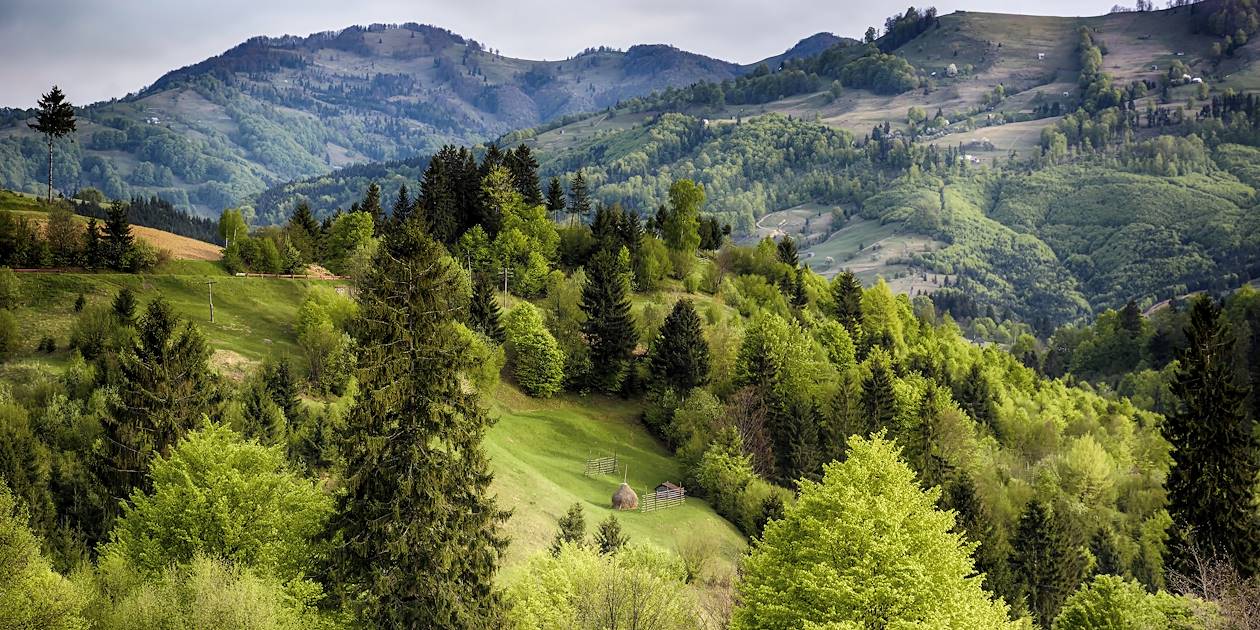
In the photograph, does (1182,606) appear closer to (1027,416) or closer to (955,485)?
(955,485)

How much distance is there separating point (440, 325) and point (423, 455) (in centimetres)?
511

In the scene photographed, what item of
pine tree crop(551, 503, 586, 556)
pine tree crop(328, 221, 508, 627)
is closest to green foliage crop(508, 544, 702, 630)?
pine tree crop(328, 221, 508, 627)

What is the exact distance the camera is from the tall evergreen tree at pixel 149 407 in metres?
52.9

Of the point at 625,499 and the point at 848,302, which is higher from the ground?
the point at 848,302

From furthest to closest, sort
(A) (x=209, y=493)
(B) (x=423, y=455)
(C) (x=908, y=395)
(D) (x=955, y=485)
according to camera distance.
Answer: (C) (x=908, y=395) → (D) (x=955, y=485) → (A) (x=209, y=493) → (B) (x=423, y=455)

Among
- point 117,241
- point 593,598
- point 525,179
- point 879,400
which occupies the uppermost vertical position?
point 525,179

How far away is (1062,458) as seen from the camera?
98312 millimetres

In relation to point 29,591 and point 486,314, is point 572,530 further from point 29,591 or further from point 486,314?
point 486,314

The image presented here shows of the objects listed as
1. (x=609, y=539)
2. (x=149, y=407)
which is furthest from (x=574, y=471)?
(x=149, y=407)

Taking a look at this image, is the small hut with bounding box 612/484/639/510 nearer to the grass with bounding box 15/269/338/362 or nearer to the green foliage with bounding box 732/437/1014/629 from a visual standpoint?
the grass with bounding box 15/269/338/362

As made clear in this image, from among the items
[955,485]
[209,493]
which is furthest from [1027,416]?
[209,493]

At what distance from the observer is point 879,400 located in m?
89.6

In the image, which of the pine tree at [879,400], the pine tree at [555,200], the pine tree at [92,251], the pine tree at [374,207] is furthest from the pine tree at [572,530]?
the pine tree at [555,200]

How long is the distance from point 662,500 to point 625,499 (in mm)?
4200
